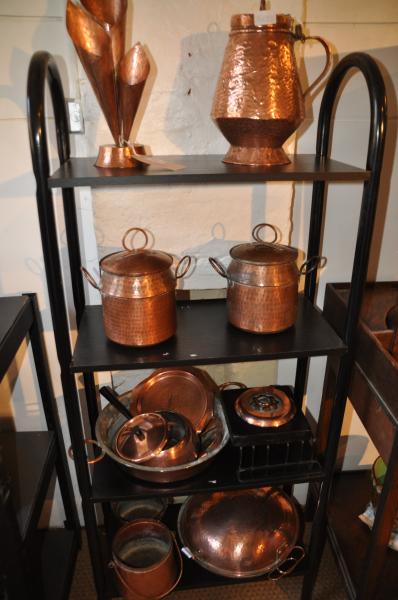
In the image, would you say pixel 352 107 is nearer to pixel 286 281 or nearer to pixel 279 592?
pixel 286 281

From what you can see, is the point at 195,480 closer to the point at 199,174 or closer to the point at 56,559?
the point at 56,559

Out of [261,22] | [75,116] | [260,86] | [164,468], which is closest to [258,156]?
[260,86]

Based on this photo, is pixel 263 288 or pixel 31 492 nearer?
pixel 263 288

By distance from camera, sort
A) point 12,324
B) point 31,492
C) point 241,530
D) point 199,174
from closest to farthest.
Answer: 1. point 199,174
2. point 12,324
3. point 31,492
4. point 241,530

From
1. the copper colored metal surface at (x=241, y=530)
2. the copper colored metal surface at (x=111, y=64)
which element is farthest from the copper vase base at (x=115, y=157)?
the copper colored metal surface at (x=241, y=530)

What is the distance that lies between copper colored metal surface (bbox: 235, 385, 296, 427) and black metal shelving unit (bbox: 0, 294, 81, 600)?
640 mm

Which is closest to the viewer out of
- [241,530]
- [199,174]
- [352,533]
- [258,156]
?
[199,174]

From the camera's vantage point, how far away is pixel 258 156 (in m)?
1.08

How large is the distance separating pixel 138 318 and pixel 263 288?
0.31 meters

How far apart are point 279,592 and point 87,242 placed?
139cm

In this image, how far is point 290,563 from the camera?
1.53m

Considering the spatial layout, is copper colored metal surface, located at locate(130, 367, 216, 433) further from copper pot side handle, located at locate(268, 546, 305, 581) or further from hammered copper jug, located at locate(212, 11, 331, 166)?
hammered copper jug, located at locate(212, 11, 331, 166)

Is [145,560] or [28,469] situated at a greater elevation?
[28,469]

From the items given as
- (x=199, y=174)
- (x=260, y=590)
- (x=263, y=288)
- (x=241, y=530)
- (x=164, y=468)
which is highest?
(x=199, y=174)
